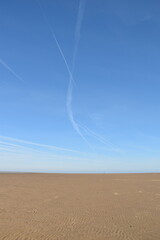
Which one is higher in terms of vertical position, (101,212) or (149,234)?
(101,212)

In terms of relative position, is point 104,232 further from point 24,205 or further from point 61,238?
point 24,205

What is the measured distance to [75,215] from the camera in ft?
46.7

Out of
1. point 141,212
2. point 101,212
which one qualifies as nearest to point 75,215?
point 101,212

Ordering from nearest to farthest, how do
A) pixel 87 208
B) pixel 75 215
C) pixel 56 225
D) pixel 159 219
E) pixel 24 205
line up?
pixel 56 225 < pixel 159 219 < pixel 75 215 < pixel 87 208 < pixel 24 205

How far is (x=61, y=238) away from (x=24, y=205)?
9019 mm

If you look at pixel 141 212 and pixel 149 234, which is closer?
pixel 149 234

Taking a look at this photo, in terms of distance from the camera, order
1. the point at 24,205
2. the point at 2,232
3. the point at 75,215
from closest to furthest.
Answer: the point at 2,232 → the point at 75,215 → the point at 24,205

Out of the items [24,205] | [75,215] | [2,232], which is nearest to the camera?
[2,232]

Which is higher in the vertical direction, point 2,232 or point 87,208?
point 87,208

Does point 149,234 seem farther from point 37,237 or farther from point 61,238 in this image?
point 37,237

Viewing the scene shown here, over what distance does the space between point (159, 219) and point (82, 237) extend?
6.15 metres

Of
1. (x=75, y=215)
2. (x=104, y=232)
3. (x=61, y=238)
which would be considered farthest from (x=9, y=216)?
(x=104, y=232)

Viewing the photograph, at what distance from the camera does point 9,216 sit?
13.9 m

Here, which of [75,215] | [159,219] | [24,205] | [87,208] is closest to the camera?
[159,219]
